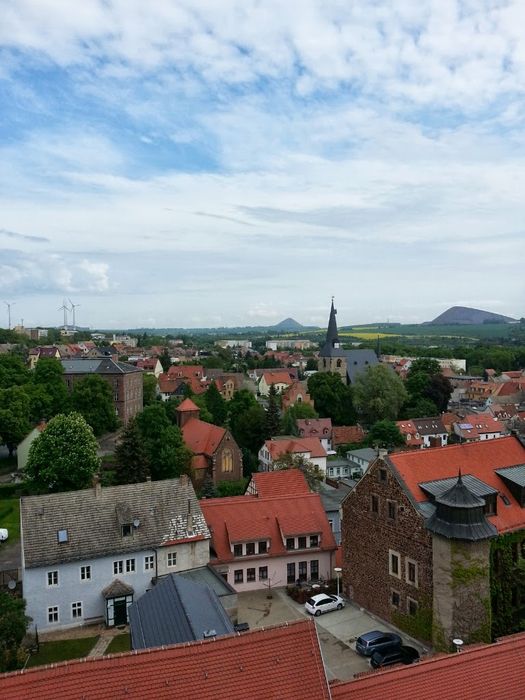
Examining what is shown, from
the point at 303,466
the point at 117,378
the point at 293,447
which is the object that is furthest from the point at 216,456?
the point at 117,378

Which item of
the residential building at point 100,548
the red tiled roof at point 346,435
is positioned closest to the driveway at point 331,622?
the residential building at point 100,548

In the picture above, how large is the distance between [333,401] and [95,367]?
40.3 m

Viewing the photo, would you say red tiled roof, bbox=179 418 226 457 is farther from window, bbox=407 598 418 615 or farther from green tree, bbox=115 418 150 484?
window, bbox=407 598 418 615

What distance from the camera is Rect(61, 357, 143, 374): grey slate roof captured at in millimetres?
85000

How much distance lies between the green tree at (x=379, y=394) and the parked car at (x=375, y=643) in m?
68.9

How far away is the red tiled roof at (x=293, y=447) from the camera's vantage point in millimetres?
63094

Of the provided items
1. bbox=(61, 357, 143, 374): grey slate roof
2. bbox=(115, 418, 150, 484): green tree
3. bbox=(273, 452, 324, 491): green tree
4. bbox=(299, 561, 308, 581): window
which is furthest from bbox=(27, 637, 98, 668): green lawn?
bbox=(61, 357, 143, 374): grey slate roof

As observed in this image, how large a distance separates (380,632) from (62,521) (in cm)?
1811

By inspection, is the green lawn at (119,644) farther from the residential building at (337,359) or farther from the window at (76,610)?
the residential building at (337,359)

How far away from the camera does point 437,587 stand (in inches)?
1004

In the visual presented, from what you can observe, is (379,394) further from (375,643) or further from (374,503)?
(375,643)

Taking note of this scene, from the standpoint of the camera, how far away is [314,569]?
121ft

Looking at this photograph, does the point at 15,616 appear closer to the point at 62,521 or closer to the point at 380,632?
the point at 62,521

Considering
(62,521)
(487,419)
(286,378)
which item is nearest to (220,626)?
(62,521)
